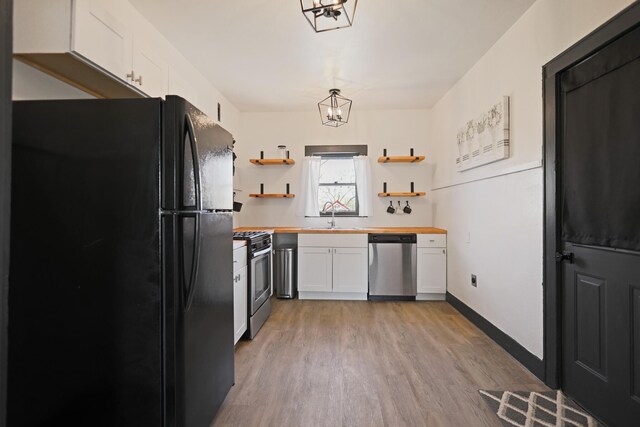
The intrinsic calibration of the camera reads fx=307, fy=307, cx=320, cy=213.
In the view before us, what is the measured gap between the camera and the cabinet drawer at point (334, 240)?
3.87m

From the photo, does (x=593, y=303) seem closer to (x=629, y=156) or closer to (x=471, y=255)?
(x=629, y=156)

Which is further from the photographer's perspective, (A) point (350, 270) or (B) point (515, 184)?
(A) point (350, 270)

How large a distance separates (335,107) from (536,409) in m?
3.46

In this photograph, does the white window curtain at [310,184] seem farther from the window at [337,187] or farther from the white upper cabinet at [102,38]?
the white upper cabinet at [102,38]

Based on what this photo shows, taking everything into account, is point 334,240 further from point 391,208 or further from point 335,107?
point 335,107

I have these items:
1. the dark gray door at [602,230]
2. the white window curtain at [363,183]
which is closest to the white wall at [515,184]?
the dark gray door at [602,230]

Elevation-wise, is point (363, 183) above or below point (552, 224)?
above

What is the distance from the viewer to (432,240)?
382 cm

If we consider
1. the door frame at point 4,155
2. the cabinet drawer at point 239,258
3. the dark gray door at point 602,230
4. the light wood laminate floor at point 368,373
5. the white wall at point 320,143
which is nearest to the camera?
the door frame at point 4,155

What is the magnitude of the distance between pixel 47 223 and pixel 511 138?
2.96 meters

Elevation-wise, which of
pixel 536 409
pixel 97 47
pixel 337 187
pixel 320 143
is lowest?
pixel 536 409

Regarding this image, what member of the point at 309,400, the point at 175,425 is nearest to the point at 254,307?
the point at 309,400

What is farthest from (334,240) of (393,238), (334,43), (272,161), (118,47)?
(118,47)

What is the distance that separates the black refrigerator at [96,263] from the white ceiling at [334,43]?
1.41 meters
